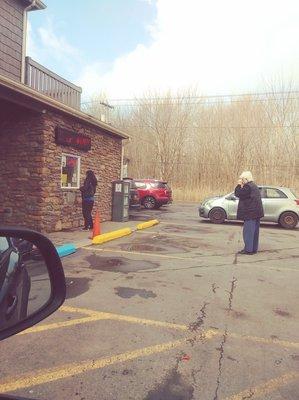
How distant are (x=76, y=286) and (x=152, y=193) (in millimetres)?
17269

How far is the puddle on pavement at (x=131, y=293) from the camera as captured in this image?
19.5ft

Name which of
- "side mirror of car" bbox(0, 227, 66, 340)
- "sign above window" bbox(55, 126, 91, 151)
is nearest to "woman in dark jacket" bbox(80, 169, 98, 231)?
"sign above window" bbox(55, 126, 91, 151)

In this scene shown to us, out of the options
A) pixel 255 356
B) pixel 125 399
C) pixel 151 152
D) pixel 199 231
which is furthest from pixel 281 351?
pixel 151 152

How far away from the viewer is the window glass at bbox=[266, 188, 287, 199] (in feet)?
53.1

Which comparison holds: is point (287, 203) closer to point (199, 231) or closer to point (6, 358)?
point (199, 231)

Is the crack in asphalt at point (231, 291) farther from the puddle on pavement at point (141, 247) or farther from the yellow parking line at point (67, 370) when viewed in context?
the puddle on pavement at point (141, 247)

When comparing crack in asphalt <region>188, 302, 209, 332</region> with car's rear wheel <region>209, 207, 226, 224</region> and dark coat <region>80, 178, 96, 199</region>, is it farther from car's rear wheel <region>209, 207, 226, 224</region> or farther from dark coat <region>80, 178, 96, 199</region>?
car's rear wheel <region>209, 207, 226, 224</region>

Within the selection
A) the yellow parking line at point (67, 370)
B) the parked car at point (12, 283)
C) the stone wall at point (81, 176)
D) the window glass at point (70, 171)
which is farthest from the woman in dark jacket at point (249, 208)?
the parked car at point (12, 283)

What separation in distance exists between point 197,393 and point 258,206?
652 centimetres

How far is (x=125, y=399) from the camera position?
3129mm

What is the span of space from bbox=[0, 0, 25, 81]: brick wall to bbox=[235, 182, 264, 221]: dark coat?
321 inches

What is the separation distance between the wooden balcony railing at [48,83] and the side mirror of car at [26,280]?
37.7 feet

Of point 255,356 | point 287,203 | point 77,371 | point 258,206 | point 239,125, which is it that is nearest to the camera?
point 77,371

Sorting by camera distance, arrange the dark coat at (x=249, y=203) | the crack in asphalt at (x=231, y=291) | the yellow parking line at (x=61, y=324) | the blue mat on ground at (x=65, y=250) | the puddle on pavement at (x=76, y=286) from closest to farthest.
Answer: the yellow parking line at (x=61, y=324), the crack in asphalt at (x=231, y=291), the puddle on pavement at (x=76, y=286), the blue mat on ground at (x=65, y=250), the dark coat at (x=249, y=203)
